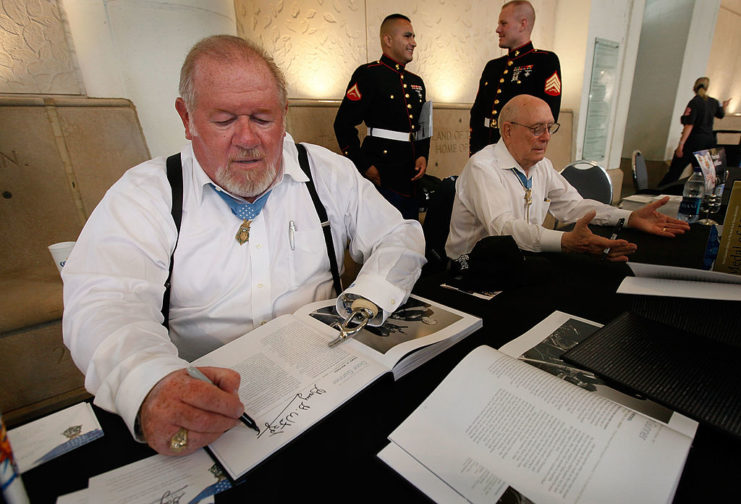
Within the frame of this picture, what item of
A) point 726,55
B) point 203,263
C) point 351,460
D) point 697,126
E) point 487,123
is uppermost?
point 726,55

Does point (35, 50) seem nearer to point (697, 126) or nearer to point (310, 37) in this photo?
point (310, 37)

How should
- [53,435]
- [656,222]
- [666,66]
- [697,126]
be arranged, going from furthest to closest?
1. [666,66]
2. [697,126]
3. [656,222]
4. [53,435]

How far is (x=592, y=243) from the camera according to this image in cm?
129

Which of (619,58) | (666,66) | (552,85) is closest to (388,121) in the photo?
(552,85)

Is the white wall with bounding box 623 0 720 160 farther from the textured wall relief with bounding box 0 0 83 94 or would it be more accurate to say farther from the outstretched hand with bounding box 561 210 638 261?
the textured wall relief with bounding box 0 0 83 94

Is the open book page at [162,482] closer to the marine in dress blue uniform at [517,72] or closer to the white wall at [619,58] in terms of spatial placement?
the marine in dress blue uniform at [517,72]

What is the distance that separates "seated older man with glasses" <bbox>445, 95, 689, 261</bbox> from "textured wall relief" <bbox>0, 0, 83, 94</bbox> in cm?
255

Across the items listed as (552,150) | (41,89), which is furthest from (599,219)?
(552,150)

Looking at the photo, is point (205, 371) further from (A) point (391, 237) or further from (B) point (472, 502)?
(A) point (391, 237)

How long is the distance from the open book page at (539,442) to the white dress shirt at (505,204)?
1036 mm

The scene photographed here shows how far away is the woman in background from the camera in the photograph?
589 centimetres

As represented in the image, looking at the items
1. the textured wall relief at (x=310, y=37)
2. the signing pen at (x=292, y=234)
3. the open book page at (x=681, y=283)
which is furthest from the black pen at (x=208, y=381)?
the textured wall relief at (x=310, y=37)

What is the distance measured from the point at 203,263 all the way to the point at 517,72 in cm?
310

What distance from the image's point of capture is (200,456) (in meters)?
0.55
